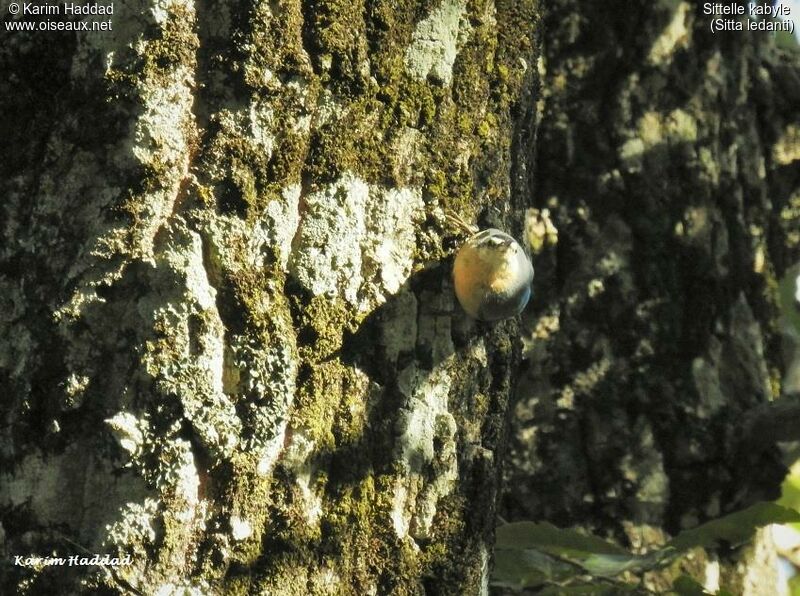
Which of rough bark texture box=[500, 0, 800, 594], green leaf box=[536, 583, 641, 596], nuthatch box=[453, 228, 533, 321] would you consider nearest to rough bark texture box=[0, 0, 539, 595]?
nuthatch box=[453, 228, 533, 321]

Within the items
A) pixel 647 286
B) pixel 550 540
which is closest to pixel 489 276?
pixel 550 540

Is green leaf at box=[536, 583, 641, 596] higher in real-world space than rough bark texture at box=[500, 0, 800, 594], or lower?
lower

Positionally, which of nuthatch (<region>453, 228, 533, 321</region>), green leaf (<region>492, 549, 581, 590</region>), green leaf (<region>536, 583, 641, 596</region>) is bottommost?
green leaf (<region>536, 583, 641, 596</region>)

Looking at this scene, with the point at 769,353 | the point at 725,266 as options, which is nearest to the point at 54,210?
the point at 725,266

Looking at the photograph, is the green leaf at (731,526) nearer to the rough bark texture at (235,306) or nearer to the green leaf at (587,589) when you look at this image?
the green leaf at (587,589)

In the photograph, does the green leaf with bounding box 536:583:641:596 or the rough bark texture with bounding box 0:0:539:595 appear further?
the green leaf with bounding box 536:583:641:596

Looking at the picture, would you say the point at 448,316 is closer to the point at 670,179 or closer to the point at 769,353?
the point at 670,179

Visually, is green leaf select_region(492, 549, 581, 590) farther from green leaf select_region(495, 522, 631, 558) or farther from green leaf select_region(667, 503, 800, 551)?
green leaf select_region(667, 503, 800, 551)
